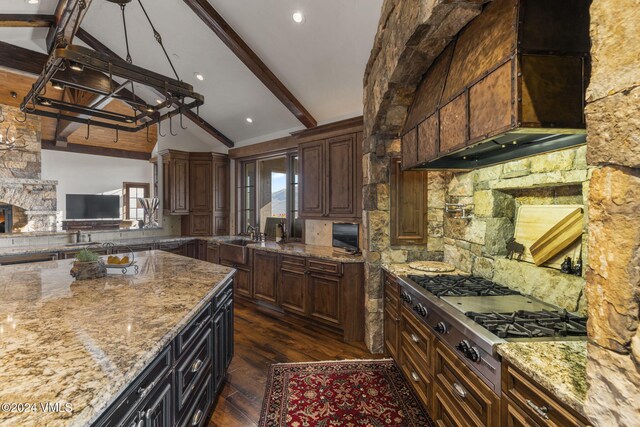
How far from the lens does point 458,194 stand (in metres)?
2.75

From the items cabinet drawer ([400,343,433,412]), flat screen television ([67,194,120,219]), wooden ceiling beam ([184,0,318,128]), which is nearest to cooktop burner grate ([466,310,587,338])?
cabinet drawer ([400,343,433,412])

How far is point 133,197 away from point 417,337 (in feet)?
32.2

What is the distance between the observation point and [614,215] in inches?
29.1

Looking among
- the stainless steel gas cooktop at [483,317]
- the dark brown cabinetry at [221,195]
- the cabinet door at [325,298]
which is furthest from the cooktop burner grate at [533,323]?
the dark brown cabinetry at [221,195]

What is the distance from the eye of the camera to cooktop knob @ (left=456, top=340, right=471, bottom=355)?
148cm

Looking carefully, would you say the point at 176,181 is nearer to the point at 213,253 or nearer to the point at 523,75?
the point at 213,253

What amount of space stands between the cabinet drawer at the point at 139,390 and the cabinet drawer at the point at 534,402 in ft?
4.75

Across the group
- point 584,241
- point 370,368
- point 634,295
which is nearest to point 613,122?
point 634,295

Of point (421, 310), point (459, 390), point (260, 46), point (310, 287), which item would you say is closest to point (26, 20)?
point (260, 46)

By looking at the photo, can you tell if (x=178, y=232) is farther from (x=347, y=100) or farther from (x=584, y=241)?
(x=584, y=241)

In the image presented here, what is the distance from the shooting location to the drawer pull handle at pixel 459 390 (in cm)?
155

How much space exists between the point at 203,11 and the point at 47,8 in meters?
1.93

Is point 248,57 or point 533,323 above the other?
point 248,57

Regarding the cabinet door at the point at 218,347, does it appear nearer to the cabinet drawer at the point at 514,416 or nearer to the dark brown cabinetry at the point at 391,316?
Result: the dark brown cabinetry at the point at 391,316
